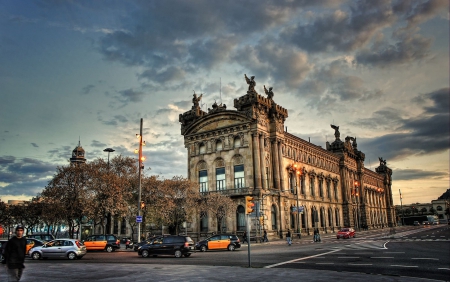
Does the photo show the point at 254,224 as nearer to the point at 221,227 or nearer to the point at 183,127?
the point at 221,227

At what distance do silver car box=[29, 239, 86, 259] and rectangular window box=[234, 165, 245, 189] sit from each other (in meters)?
33.3

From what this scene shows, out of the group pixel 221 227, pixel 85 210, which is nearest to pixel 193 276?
pixel 85 210

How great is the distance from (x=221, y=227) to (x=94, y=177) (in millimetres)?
22084

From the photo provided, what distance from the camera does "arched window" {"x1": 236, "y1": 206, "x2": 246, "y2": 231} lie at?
56.9 metres

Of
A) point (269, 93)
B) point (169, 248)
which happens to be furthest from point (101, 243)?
point (269, 93)

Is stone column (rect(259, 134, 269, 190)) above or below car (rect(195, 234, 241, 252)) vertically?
above

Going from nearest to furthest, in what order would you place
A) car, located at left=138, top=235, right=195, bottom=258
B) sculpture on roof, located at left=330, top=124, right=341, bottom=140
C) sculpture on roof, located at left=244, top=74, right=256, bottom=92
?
car, located at left=138, top=235, right=195, bottom=258, sculpture on roof, located at left=244, top=74, right=256, bottom=92, sculpture on roof, located at left=330, top=124, right=341, bottom=140

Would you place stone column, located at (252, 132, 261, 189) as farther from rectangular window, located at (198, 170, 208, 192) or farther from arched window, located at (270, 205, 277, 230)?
rectangular window, located at (198, 170, 208, 192)

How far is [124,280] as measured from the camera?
49.1 feet

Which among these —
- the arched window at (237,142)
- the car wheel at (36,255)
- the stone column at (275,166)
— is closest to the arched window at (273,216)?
the stone column at (275,166)

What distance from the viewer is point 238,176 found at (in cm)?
5991

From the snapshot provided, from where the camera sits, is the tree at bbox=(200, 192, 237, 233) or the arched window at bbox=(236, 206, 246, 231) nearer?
the tree at bbox=(200, 192, 237, 233)

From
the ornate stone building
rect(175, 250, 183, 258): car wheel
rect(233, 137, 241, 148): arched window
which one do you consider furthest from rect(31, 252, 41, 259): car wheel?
rect(233, 137, 241, 148): arched window

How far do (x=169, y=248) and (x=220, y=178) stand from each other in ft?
104
